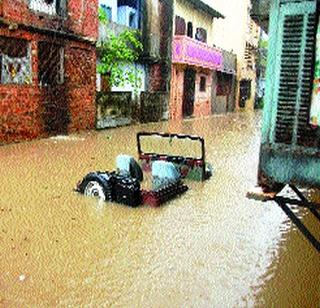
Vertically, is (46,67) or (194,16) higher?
(194,16)

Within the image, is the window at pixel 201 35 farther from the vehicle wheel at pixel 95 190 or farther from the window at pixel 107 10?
the vehicle wheel at pixel 95 190

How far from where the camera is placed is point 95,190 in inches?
290

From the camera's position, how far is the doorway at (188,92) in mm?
27531

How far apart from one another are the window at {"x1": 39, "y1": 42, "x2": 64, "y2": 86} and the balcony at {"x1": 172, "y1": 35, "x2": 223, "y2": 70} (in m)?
10.4

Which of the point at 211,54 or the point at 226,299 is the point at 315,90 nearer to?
the point at 226,299

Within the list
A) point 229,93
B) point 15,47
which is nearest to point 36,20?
point 15,47

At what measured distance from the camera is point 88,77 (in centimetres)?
1725

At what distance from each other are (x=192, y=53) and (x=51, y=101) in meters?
12.7

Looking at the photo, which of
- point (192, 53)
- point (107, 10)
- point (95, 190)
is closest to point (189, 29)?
point (192, 53)

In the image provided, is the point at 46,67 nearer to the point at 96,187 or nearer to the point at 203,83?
the point at 96,187

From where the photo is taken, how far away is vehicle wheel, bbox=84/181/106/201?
721cm

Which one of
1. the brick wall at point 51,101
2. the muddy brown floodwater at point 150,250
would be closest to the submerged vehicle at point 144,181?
the muddy brown floodwater at point 150,250

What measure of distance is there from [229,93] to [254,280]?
109 ft

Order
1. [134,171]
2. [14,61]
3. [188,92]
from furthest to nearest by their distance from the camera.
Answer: [188,92] → [14,61] → [134,171]
